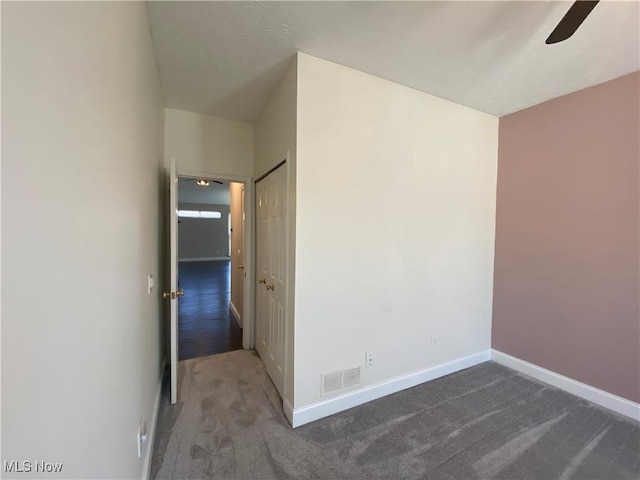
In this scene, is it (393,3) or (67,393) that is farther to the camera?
(393,3)

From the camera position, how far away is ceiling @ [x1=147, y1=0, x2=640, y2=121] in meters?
1.59

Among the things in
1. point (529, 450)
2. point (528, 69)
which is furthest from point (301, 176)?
point (529, 450)

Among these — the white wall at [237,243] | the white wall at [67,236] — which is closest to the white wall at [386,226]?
the white wall at [67,236]

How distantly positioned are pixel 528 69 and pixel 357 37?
4.84 feet

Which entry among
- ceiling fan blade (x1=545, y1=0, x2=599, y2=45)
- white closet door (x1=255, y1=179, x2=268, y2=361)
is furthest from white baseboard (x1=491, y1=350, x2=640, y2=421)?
ceiling fan blade (x1=545, y1=0, x2=599, y2=45)

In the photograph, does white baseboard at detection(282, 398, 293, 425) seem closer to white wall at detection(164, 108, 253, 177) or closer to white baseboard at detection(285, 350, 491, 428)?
white baseboard at detection(285, 350, 491, 428)

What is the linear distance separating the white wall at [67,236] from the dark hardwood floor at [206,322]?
7.03 feet

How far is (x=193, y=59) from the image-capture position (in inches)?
80.3

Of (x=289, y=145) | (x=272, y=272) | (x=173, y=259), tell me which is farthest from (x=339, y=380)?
(x=289, y=145)

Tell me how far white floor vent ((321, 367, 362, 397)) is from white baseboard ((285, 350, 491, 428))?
65mm

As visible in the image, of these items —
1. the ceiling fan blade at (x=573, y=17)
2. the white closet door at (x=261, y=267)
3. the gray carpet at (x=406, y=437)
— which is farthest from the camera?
the white closet door at (x=261, y=267)

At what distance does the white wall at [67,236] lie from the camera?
1.52 ft

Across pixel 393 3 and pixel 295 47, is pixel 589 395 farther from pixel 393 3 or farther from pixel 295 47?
pixel 295 47

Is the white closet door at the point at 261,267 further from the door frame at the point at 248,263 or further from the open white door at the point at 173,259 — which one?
the open white door at the point at 173,259
